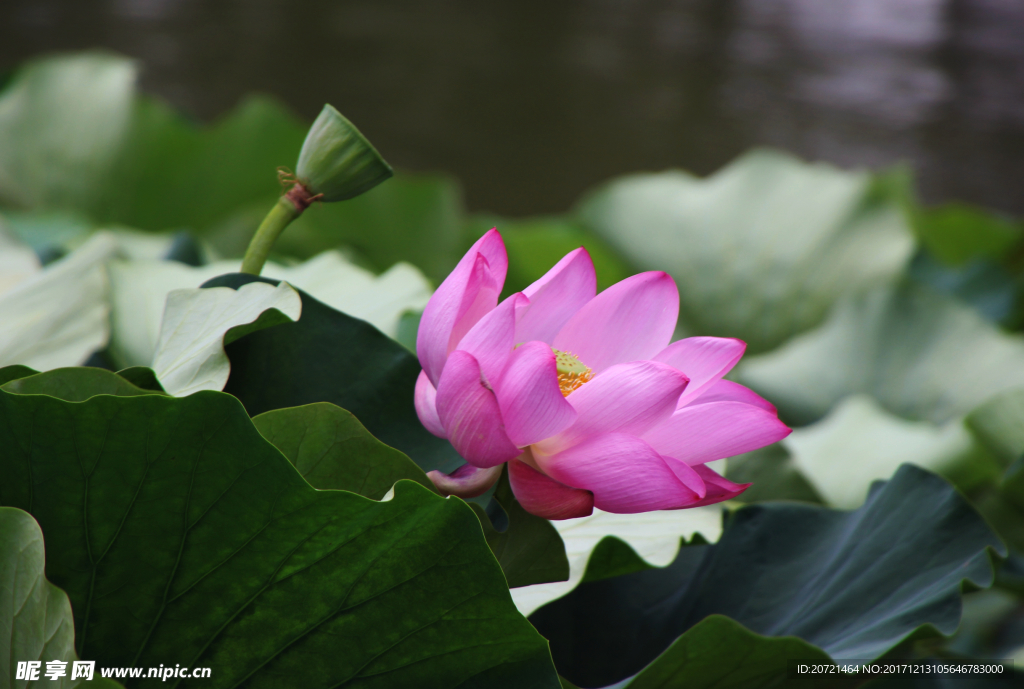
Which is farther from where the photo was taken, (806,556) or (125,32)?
(125,32)

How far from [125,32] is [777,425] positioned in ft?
8.67

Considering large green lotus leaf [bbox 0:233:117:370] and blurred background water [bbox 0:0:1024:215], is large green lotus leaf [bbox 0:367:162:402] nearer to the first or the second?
large green lotus leaf [bbox 0:233:117:370]

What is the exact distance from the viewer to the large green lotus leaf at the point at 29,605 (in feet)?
0.66

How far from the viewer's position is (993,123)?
93.0 inches

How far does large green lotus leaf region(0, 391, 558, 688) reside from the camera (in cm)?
21

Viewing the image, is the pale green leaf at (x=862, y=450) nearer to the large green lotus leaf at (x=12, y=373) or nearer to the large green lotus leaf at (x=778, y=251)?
the large green lotus leaf at (x=778, y=251)

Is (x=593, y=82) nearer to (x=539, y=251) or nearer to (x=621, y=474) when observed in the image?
(x=539, y=251)

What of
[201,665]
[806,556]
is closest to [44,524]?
[201,665]

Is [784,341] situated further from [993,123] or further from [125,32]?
[125,32]

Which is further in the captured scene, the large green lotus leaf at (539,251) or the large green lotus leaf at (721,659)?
the large green lotus leaf at (539,251)

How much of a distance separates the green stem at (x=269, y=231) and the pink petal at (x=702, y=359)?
0.42ft

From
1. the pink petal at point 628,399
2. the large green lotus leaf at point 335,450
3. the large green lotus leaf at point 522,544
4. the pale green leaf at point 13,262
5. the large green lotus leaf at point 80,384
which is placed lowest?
the pale green leaf at point 13,262

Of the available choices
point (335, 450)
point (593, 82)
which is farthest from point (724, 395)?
point (593, 82)

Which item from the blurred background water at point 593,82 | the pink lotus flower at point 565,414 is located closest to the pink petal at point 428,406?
the pink lotus flower at point 565,414
